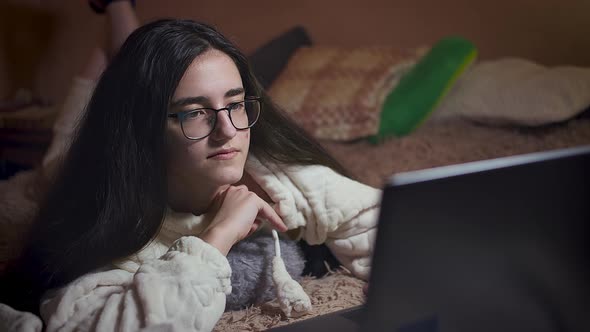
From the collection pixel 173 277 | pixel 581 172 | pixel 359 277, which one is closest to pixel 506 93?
pixel 359 277

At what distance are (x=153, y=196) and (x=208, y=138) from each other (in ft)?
0.29

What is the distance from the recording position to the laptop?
20.0 inches

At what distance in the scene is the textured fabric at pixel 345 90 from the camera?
1.86m

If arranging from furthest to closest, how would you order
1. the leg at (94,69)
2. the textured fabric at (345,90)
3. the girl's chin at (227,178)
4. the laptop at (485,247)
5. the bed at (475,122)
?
the textured fabric at (345,90), the bed at (475,122), the leg at (94,69), the girl's chin at (227,178), the laptop at (485,247)

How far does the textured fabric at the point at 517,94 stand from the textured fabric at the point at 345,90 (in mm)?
168

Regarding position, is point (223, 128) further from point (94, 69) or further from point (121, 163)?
point (94, 69)

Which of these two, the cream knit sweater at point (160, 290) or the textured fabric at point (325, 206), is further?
the textured fabric at point (325, 206)

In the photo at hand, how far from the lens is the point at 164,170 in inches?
28.8

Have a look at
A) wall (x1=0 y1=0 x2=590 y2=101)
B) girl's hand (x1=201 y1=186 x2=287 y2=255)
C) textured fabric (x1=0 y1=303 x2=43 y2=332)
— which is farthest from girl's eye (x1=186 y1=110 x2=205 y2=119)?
wall (x1=0 y1=0 x2=590 y2=101)

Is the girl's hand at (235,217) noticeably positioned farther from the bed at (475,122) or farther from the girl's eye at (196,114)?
the bed at (475,122)

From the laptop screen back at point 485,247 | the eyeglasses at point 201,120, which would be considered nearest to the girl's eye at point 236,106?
the eyeglasses at point 201,120

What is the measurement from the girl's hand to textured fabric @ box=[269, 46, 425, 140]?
39.5 inches

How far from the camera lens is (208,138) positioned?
2.35 feet

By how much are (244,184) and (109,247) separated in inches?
7.1
